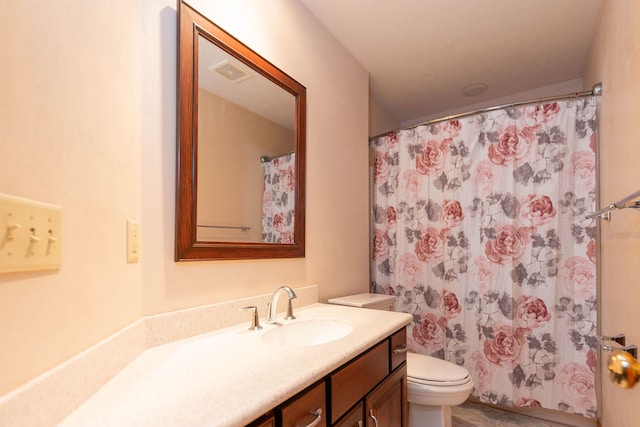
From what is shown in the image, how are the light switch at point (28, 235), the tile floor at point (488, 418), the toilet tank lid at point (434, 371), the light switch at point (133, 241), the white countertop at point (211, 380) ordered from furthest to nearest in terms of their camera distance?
the tile floor at point (488, 418) < the toilet tank lid at point (434, 371) < the light switch at point (133, 241) < the white countertop at point (211, 380) < the light switch at point (28, 235)

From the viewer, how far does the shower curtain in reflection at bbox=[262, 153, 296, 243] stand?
1.51m

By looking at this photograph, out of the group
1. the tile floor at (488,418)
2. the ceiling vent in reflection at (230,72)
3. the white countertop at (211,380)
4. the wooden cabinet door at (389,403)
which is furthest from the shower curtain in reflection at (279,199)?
the tile floor at (488,418)

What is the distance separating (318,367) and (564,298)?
5.90 ft

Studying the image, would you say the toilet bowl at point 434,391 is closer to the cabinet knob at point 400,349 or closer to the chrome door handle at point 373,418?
the cabinet knob at point 400,349

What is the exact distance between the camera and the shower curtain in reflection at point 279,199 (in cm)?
151

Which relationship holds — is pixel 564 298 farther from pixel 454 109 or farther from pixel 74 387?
pixel 74 387

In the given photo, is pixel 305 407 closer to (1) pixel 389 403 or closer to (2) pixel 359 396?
(2) pixel 359 396

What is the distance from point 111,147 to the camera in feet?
2.64

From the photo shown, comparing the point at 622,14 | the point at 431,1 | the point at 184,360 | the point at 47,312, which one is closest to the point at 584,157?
the point at 622,14

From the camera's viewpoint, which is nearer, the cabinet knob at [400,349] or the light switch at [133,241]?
the light switch at [133,241]

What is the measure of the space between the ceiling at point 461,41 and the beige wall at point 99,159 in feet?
1.86

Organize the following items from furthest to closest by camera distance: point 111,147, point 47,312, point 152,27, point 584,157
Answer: point 584,157
point 152,27
point 111,147
point 47,312

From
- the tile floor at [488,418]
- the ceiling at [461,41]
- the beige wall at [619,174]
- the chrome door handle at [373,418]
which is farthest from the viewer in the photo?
the tile floor at [488,418]

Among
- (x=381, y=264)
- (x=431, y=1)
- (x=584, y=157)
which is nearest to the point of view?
(x=431, y=1)
